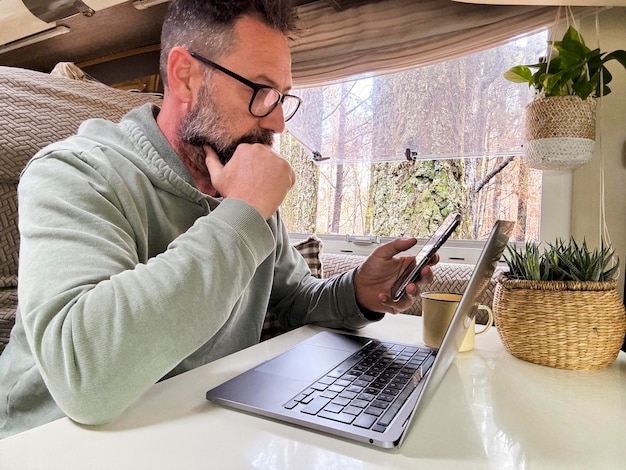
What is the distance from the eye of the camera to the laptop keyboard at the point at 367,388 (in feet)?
1.61

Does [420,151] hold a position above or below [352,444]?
above

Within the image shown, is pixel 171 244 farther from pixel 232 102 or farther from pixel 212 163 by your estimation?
pixel 232 102

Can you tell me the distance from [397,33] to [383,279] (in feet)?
4.38

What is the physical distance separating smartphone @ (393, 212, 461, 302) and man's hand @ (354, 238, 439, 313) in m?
0.03

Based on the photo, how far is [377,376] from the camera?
0.62 metres

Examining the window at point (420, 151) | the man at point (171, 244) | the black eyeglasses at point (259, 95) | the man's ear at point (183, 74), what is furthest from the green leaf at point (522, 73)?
the man's ear at point (183, 74)

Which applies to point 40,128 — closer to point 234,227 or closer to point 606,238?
point 234,227

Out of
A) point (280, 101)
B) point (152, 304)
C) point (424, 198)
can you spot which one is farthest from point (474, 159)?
point (152, 304)

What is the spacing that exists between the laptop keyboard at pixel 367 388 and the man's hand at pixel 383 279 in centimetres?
16

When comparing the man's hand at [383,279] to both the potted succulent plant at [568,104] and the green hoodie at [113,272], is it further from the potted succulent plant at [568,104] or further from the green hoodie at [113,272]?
the potted succulent plant at [568,104]

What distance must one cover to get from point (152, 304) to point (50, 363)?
0.12m

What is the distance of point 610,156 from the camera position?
1566 millimetres

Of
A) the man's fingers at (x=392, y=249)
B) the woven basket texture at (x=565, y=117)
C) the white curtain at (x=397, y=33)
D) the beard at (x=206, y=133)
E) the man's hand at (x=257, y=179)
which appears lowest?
the man's fingers at (x=392, y=249)

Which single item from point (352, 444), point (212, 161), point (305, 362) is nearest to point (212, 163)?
point (212, 161)
